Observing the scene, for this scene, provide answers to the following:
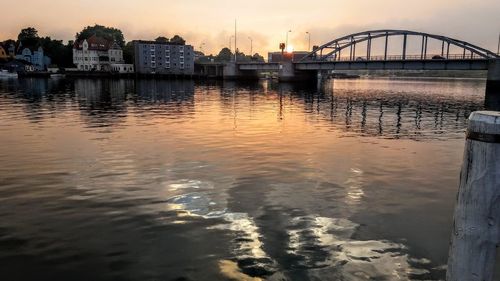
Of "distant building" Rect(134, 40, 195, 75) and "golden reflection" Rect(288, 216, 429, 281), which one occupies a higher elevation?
"distant building" Rect(134, 40, 195, 75)

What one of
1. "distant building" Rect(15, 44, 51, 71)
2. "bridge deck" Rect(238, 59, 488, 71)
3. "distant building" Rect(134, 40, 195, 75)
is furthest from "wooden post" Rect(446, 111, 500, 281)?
"distant building" Rect(15, 44, 51, 71)

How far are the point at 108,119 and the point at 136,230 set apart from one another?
2345cm

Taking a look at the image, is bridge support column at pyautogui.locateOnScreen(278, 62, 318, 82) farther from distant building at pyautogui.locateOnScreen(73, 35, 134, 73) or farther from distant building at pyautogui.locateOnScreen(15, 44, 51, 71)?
distant building at pyautogui.locateOnScreen(15, 44, 51, 71)

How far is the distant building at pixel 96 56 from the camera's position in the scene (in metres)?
165

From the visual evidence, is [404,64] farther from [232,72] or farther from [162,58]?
[162,58]

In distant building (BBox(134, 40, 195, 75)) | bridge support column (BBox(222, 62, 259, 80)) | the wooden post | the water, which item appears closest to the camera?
the wooden post

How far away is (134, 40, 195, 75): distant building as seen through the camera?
538ft

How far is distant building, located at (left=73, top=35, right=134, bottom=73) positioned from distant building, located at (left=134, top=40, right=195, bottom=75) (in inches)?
265

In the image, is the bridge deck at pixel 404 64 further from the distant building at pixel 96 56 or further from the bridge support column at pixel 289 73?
the distant building at pixel 96 56

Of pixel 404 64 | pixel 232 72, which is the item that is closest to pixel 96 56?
pixel 232 72

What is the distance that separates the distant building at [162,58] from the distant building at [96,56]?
6737 millimetres

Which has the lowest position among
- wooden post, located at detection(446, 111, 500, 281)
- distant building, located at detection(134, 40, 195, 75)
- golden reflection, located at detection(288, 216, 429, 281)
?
golden reflection, located at detection(288, 216, 429, 281)

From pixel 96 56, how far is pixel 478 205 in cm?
17942

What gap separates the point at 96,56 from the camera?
545 ft
